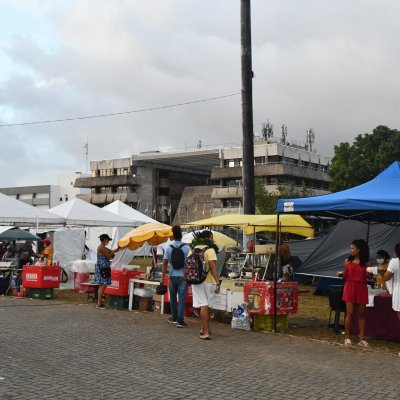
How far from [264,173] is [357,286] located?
210 ft

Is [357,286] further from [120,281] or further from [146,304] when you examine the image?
[120,281]

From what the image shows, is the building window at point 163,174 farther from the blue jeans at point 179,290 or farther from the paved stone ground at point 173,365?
the blue jeans at point 179,290

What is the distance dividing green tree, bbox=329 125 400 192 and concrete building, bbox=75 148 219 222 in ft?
124

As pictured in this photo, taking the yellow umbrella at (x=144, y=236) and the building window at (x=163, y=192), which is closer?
the yellow umbrella at (x=144, y=236)

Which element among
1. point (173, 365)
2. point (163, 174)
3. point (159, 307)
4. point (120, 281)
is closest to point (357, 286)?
point (173, 365)

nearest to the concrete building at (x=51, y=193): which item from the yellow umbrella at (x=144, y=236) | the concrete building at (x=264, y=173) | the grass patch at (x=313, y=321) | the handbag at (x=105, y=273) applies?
the concrete building at (x=264, y=173)

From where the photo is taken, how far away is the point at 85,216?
68.4 feet

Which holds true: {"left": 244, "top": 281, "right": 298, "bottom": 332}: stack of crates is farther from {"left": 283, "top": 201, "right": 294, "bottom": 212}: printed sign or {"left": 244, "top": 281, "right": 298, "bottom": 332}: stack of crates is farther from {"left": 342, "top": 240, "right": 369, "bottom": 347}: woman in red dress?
{"left": 342, "top": 240, "right": 369, "bottom": 347}: woman in red dress

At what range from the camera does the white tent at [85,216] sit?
20.5 meters

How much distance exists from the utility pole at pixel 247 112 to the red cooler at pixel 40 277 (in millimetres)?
5264

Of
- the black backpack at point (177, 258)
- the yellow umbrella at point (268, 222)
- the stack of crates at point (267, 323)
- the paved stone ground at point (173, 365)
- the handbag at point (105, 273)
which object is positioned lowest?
the paved stone ground at point (173, 365)

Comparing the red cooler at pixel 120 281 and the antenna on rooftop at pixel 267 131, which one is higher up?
the antenna on rooftop at pixel 267 131

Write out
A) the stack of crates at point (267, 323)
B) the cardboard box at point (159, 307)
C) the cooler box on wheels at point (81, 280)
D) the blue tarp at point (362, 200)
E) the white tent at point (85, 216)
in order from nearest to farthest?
the blue tarp at point (362, 200) < the stack of crates at point (267, 323) < the cardboard box at point (159, 307) < the cooler box on wheels at point (81, 280) < the white tent at point (85, 216)

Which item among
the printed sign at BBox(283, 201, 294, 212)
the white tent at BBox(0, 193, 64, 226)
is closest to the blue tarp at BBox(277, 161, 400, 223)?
the printed sign at BBox(283, 201, 294, 212)
